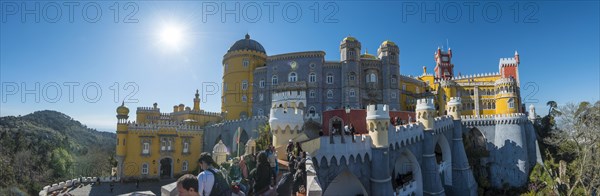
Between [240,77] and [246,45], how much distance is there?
469 centimetres

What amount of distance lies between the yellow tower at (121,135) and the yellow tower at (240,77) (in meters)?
12.9

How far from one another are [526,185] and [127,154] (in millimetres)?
42783

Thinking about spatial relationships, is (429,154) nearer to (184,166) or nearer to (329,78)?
(329,78)

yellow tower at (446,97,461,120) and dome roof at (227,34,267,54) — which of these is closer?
yellow tower at (446,97,461,120)

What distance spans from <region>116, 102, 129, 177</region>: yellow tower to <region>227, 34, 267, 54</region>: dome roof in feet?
53.4

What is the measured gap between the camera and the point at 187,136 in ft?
118

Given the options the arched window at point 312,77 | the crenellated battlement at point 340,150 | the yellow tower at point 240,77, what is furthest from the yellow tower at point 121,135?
the crenellated battlement at point 340,150

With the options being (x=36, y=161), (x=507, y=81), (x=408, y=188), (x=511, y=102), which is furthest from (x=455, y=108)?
(x=36, y=161)

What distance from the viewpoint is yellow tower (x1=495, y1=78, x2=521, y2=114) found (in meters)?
40.9

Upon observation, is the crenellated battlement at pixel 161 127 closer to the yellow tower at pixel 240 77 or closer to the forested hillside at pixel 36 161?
the yellow tower at pixel 240 77

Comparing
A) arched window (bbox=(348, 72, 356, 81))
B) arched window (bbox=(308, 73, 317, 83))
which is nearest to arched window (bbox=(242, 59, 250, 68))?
arched window (bbox=(308, 73, 317, 83))

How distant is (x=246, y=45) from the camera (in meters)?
42.8

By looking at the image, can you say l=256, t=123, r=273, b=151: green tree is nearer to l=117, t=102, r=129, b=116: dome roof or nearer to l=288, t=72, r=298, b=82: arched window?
l=288, t=72, r=298, b=82: arched window

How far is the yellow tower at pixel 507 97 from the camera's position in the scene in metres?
40.9
